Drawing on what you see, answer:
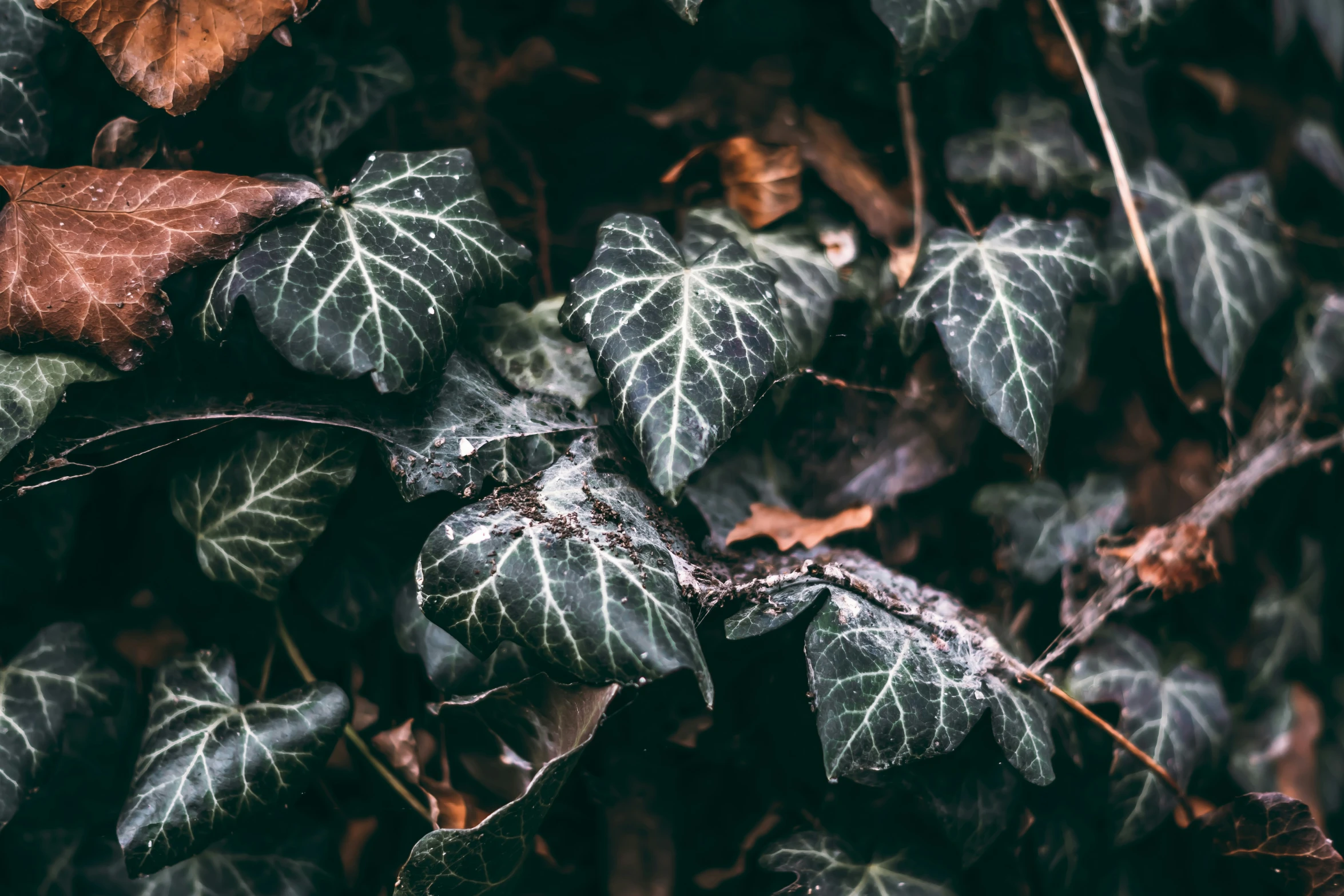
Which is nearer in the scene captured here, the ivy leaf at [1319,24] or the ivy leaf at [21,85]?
the ivy leaf at [21,85]

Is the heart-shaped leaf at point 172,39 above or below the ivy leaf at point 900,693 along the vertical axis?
above

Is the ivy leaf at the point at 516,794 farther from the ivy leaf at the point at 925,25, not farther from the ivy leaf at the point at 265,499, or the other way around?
the ivy leaf at the point at 925,25

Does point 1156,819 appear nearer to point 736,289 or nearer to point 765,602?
point 765,602

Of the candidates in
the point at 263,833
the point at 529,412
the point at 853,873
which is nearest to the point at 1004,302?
the point at 529,412

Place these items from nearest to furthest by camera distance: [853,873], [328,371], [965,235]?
[328,371] → [853,873] → [965,235]

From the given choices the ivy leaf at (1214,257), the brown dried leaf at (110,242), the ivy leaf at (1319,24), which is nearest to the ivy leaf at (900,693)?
the ivy leaf at (1214,257)

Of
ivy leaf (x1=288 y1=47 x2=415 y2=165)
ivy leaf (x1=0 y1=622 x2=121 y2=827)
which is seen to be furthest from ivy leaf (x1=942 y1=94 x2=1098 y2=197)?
ivy leaf (x1=0 y1=622 x2=121 y2=827)
